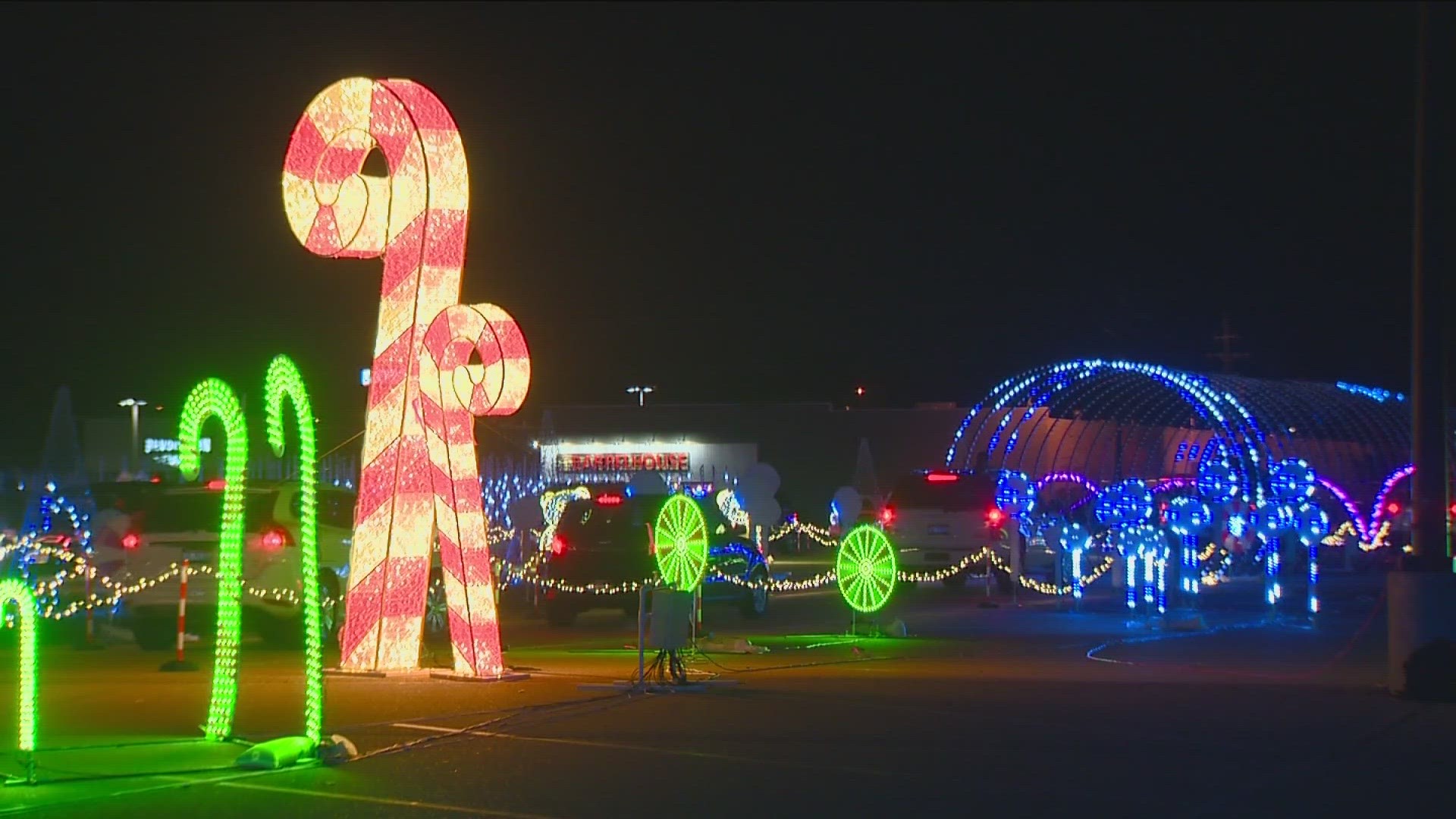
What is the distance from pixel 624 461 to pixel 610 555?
39.7 metres

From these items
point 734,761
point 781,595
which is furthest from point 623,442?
point 734,761

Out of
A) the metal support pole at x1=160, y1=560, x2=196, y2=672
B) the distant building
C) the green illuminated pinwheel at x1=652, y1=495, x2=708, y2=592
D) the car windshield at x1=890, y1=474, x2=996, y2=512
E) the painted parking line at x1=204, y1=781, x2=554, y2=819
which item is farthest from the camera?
the distant building

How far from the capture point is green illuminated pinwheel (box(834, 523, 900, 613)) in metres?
19.9

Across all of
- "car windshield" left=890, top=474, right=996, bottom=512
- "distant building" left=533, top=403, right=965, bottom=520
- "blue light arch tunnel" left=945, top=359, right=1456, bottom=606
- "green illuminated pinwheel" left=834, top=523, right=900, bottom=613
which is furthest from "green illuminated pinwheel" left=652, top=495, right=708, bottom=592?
"distant building" left=533, top=403, right=965, bottom=520

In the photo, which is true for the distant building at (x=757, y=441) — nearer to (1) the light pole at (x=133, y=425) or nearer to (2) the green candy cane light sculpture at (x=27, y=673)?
(1) the light pole at (x=133, y=425)

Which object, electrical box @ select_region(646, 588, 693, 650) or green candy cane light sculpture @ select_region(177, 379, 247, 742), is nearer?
green candy cane light sculpture @ select_region(177, 379, 247, 742)

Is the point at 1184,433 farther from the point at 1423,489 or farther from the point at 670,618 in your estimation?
the point at 670,618

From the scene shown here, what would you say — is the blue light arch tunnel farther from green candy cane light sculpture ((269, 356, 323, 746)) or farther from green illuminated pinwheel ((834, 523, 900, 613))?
green candy cane light sculpture ((269, 356, 323, 746))

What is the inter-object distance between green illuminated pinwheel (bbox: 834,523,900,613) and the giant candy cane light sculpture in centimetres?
629

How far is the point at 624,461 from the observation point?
61.6m

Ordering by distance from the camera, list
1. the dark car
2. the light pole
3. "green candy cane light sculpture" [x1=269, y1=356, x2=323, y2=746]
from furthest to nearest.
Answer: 1. the light pole
2. the dark car
3. "green candy cane light sculpture" [x1=269, y1=356, x2=323, y2=746]

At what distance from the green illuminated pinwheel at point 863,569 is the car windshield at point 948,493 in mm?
8388

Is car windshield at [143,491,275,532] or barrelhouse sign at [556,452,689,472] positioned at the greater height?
barrelhouse sign at [556,452,689,472]

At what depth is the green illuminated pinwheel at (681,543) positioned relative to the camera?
739 inches
